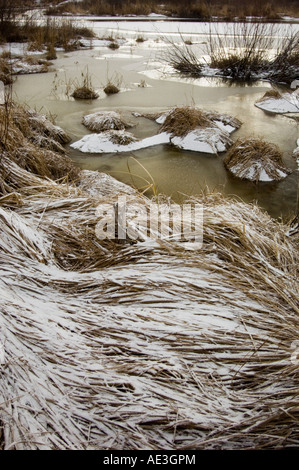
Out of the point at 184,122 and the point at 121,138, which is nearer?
the point at 121,138

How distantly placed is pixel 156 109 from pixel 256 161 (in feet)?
7.07

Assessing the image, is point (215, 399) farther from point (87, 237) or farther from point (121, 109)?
point (121, 109)

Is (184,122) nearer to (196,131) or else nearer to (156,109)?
(196,131)

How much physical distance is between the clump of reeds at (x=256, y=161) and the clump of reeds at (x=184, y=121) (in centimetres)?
76

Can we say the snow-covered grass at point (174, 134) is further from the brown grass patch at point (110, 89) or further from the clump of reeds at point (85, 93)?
the brown grass patch at point (110, 89)

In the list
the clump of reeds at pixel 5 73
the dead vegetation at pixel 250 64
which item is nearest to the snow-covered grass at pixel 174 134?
the clump of reeds at pixel 5 73

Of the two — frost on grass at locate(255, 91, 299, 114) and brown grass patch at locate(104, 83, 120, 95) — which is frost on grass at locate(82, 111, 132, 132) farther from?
frost on grass at locate(255, 91, 299, 114)

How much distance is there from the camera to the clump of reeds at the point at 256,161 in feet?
11.1

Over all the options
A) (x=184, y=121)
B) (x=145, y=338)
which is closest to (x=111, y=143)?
(x=184, y=121)

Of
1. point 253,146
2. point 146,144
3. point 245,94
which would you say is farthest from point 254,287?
point 245,94

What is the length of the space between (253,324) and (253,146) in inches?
107

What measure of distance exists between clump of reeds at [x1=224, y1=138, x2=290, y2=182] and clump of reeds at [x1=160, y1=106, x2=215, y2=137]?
758mm

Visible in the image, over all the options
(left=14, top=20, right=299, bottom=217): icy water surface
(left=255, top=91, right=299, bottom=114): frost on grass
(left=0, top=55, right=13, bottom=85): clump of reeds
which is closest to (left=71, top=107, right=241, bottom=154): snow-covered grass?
(left=14, top=20, right=299, bottom=217): icy water surface

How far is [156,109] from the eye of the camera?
499 centimetres
